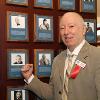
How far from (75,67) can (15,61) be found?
44 centimetres

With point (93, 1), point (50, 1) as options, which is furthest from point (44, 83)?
point (93, 1)

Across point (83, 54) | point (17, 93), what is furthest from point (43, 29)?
point (17, 93)

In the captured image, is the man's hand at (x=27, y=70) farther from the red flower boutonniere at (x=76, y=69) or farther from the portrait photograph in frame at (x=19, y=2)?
the portrait photograph in frame at (x=19, y=2)

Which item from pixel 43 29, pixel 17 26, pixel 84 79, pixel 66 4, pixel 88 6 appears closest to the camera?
pixel 84 79

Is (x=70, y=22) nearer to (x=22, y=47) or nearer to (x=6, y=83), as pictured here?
(x=22, y=47)

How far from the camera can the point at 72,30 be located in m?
1.82

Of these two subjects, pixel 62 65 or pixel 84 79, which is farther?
pixel 62 65

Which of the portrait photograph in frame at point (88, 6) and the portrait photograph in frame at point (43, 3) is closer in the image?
the portrait photograph in frame at point (43, 3)

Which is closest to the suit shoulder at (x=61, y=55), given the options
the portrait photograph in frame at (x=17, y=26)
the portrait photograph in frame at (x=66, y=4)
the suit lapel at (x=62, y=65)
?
the suit lapel at (x=62, y=65)

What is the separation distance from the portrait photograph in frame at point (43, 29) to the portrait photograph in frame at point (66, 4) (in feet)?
0.45

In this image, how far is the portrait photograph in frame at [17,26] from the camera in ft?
6.34

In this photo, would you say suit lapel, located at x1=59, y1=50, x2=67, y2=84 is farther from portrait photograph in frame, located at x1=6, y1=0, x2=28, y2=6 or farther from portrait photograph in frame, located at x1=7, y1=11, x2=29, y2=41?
portrait photograph in frame, located at x1=6, y1=0, x2=28, y2=6

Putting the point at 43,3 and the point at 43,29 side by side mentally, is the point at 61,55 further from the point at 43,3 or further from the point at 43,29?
the point at 43,3

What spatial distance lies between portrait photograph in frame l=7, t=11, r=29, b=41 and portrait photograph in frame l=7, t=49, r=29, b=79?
0.09 m
